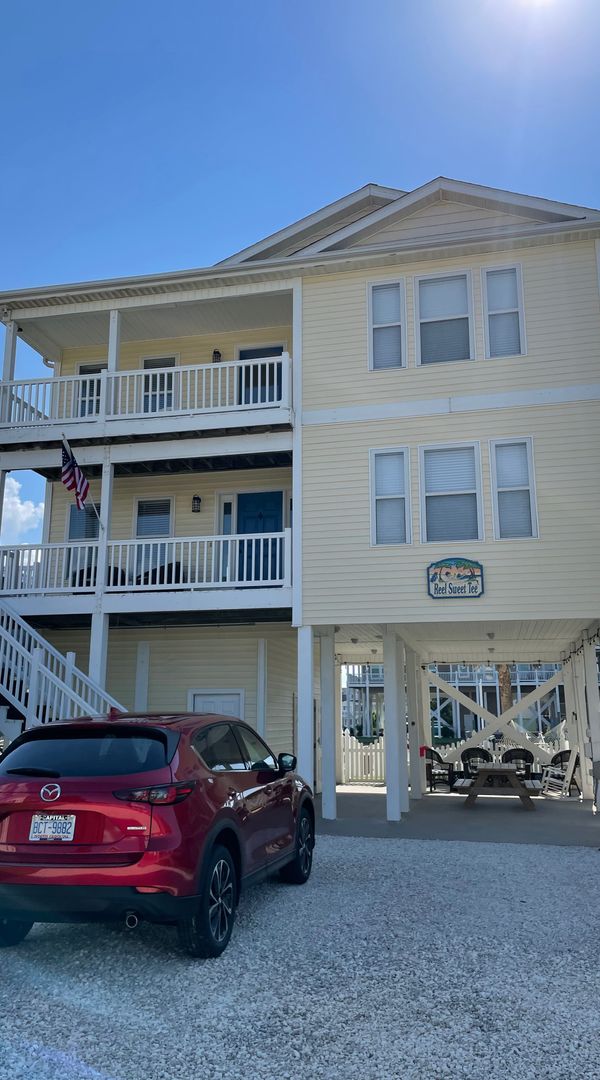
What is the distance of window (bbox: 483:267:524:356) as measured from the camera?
43.3ft

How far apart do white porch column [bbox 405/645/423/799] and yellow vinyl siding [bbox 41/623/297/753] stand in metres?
2.49

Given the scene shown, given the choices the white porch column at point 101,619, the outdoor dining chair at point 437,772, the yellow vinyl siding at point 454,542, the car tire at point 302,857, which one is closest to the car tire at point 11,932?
the car tire at point 302,857

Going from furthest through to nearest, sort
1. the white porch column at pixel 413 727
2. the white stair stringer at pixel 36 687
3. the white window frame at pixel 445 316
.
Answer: the white porch column at pixel 413 727, the white window frame at pixel 445 316, the white stair stringer at pixel 36 687

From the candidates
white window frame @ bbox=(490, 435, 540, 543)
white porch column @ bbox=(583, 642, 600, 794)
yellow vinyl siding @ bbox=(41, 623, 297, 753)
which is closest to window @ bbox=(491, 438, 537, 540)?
white window frame @ bbox=(490, 435, 540, 543)

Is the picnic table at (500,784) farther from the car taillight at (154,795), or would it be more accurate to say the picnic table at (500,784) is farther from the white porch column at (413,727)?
the car taillight at (154,795)

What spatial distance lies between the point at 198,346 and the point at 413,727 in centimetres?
853

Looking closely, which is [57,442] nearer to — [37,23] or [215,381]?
[215,381]

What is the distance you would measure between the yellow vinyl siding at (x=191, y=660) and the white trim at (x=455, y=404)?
436 centimetres

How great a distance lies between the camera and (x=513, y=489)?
12.7 metres

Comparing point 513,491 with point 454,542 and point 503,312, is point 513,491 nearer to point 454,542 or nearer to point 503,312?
point 454,542

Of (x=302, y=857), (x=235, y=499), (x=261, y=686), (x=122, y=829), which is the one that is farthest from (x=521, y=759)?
(x=122, y=829)

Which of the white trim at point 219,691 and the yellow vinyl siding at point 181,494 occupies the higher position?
the yellow vinyl siding at point 181,494

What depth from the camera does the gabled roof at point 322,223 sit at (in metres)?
15.2

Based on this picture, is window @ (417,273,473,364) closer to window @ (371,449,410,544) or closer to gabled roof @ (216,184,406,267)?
window @ (371,449,410,544)
